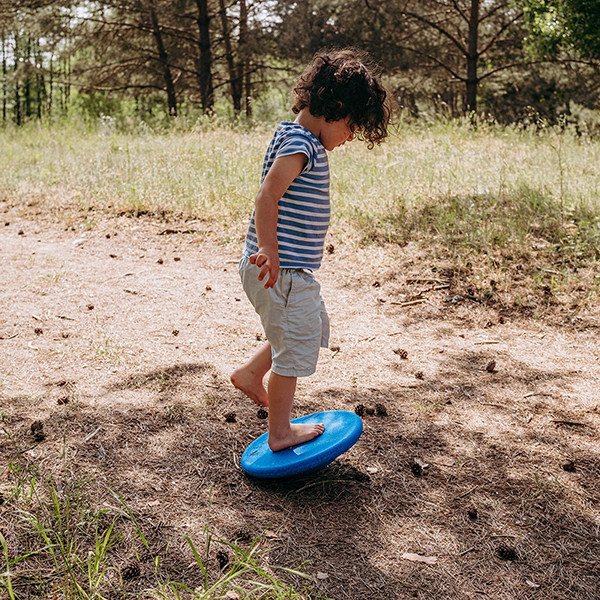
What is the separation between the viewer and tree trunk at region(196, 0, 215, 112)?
13945mm

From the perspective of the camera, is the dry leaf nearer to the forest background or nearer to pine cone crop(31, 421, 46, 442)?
pine cone crop(31, 421, 46, 442)

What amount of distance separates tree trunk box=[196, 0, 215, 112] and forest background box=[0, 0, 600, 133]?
0.02 metres

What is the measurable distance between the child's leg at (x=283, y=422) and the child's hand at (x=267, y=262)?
→ 0.41m

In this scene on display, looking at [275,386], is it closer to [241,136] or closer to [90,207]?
[90,207]

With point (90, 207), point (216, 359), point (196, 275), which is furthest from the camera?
point (90, 207)

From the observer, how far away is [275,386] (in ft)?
8.43

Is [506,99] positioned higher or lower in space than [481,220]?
higher

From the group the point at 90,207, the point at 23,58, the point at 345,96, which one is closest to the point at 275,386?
the point at 345,96

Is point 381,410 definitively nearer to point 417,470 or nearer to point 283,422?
point 417,470

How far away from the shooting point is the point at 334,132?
2.54 metres

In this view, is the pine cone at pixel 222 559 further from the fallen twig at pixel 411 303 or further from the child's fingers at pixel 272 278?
the fallen twig at pixel 411 303

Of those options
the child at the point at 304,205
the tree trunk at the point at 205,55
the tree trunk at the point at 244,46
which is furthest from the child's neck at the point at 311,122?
the tree trunk at the point at 244,46

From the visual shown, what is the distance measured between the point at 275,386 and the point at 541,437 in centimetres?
137

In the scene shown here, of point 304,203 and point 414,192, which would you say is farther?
point 414,192
